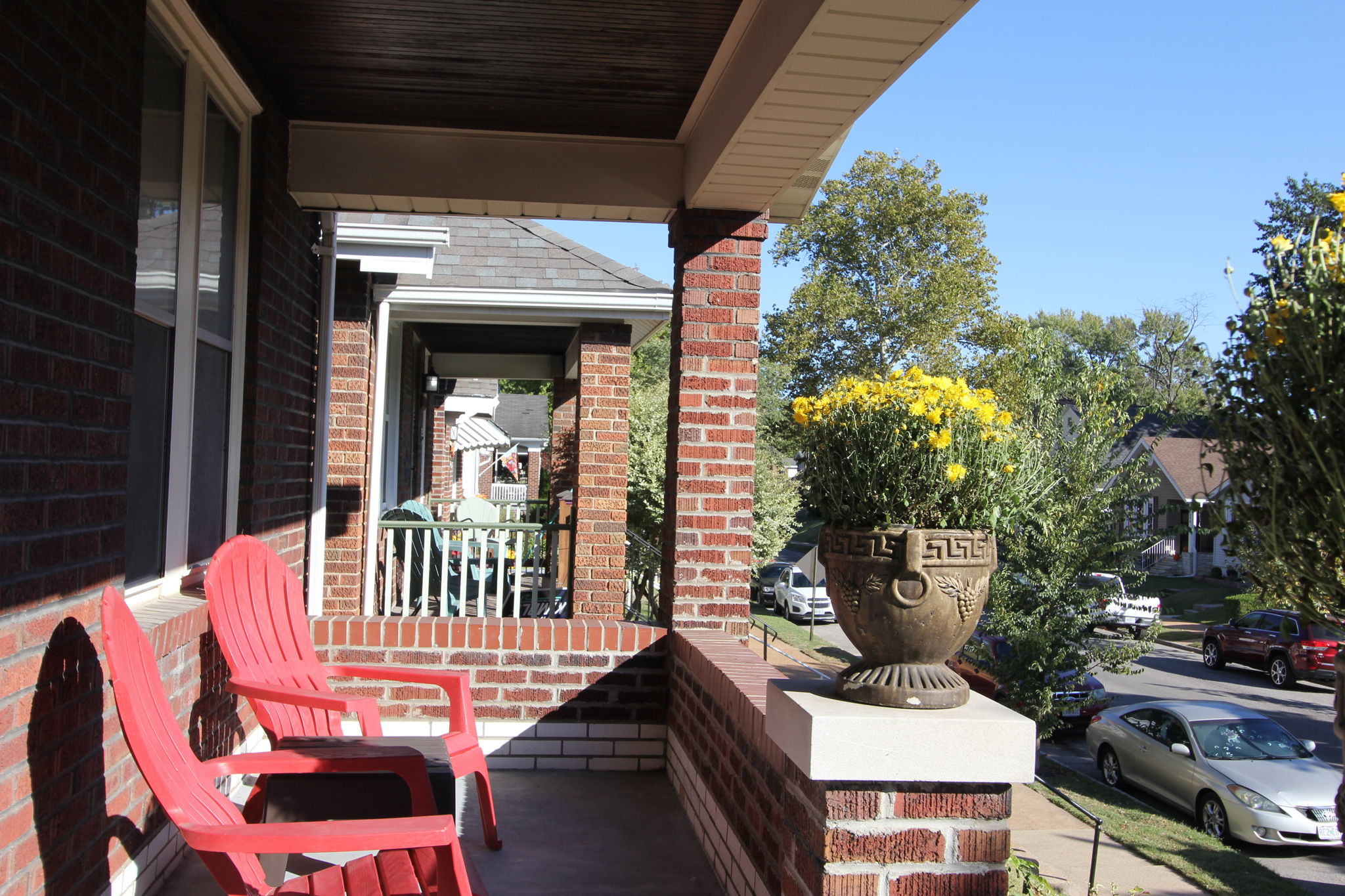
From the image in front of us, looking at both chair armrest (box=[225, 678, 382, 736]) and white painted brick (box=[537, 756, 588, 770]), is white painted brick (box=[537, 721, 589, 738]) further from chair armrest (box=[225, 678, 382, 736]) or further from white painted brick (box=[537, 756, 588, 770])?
chair armrest (box=[225, 678, 382, 736])

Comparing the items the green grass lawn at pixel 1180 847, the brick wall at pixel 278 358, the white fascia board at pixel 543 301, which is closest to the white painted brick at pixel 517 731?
the brick wall at pixel 278 358

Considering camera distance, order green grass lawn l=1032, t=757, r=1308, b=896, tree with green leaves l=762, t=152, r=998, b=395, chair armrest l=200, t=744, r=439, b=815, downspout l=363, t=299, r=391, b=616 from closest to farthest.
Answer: chair armrest l=200, t=744, r=439, b=815
downspout l=363, t=299, r=391, b=616
green grass lawn l=1032, t=757, r=1308, b=896
tree with green leaves l=762, t=152, r=998, b=395

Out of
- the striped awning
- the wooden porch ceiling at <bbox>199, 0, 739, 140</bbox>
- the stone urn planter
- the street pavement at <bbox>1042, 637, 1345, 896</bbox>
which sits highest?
the wooden porch ceiling at <bbox>199, 0, 739, 140</bbox>

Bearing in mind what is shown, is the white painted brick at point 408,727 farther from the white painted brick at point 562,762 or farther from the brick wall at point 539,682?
the white painted brick at point 562,762

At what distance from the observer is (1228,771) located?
36.5 ft

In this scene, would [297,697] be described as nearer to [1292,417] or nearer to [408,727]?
[408,727]

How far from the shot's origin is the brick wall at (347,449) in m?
6.01

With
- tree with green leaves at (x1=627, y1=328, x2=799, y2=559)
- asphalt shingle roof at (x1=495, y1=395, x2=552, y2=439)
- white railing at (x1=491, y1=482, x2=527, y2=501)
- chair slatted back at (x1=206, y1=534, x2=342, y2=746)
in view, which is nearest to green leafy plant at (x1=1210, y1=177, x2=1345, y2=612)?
chair slatted back at (x1=206, y1=534, x2=342, y2=746)

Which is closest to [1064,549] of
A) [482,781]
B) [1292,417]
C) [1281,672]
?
[1281,672]

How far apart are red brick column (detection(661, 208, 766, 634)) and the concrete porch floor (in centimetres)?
82

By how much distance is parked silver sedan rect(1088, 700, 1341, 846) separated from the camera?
410 inches

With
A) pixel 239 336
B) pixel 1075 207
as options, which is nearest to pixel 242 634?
pixel 239 336

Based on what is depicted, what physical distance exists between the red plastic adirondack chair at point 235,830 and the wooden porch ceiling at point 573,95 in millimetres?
2193

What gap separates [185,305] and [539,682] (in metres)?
2.31
